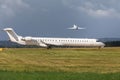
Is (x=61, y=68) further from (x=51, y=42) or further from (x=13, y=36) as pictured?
(x=13, y=36)

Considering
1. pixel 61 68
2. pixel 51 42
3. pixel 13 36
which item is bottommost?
pixel 61 68

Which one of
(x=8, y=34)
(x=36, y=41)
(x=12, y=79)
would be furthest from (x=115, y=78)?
(x=8, y=34)

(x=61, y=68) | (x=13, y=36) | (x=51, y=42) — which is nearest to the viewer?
(x=61, y=68)

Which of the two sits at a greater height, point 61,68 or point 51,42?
point 51,42

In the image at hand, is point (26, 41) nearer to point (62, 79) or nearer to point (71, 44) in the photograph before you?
point (71, 44)

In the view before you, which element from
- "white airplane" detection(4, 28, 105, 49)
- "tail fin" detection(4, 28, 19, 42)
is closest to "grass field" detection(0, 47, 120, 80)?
"white airplane" detection(4, 28, 105, 49)

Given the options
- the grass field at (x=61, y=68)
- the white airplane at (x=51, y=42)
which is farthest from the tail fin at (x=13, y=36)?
the grass field at (x=61, y=68)

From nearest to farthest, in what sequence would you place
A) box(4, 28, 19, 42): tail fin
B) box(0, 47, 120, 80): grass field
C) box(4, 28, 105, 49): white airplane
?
box(0, 47, 120, 80): grass field
box(4, 28, 105, 49): white airplane
box(4, 28, 19, 42): tail fin

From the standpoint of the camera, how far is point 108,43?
11969 cm

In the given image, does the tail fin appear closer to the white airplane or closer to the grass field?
the white airplane

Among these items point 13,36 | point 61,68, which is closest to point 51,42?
point 13,36

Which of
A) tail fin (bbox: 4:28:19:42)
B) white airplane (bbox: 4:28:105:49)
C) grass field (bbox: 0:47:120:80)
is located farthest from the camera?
tail fin (bbox: 4:28:19:42)

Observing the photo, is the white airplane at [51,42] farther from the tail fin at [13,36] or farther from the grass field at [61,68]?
the grass field at [61,68]

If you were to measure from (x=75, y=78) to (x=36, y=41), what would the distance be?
80.5 metres
